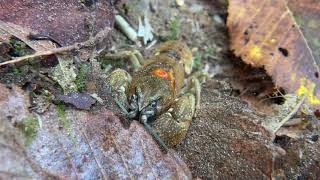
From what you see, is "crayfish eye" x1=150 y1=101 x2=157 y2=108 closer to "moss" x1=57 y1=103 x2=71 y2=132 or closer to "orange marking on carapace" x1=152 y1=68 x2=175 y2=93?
"orange marking on carapace" x1=152 y1=68 x2=175 y2=93

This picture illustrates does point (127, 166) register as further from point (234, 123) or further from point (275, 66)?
point (275, 66)

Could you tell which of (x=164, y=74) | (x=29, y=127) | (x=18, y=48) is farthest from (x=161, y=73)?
(x=29, y=127)

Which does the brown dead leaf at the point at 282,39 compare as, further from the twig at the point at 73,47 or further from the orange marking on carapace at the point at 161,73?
the twig at the point at 73,47

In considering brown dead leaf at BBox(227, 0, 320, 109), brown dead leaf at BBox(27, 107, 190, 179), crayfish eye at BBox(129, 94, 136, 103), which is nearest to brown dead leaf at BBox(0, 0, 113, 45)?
crayfish eye at BBox(129, 94, 136, 103)

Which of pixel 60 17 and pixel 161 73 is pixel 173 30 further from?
pixel 60 17

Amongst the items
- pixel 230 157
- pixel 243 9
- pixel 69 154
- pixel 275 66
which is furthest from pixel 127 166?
pixel 243 9

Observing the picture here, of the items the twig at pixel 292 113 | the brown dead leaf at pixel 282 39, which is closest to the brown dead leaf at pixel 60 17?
the brown dead leaf at pixel 282 39
